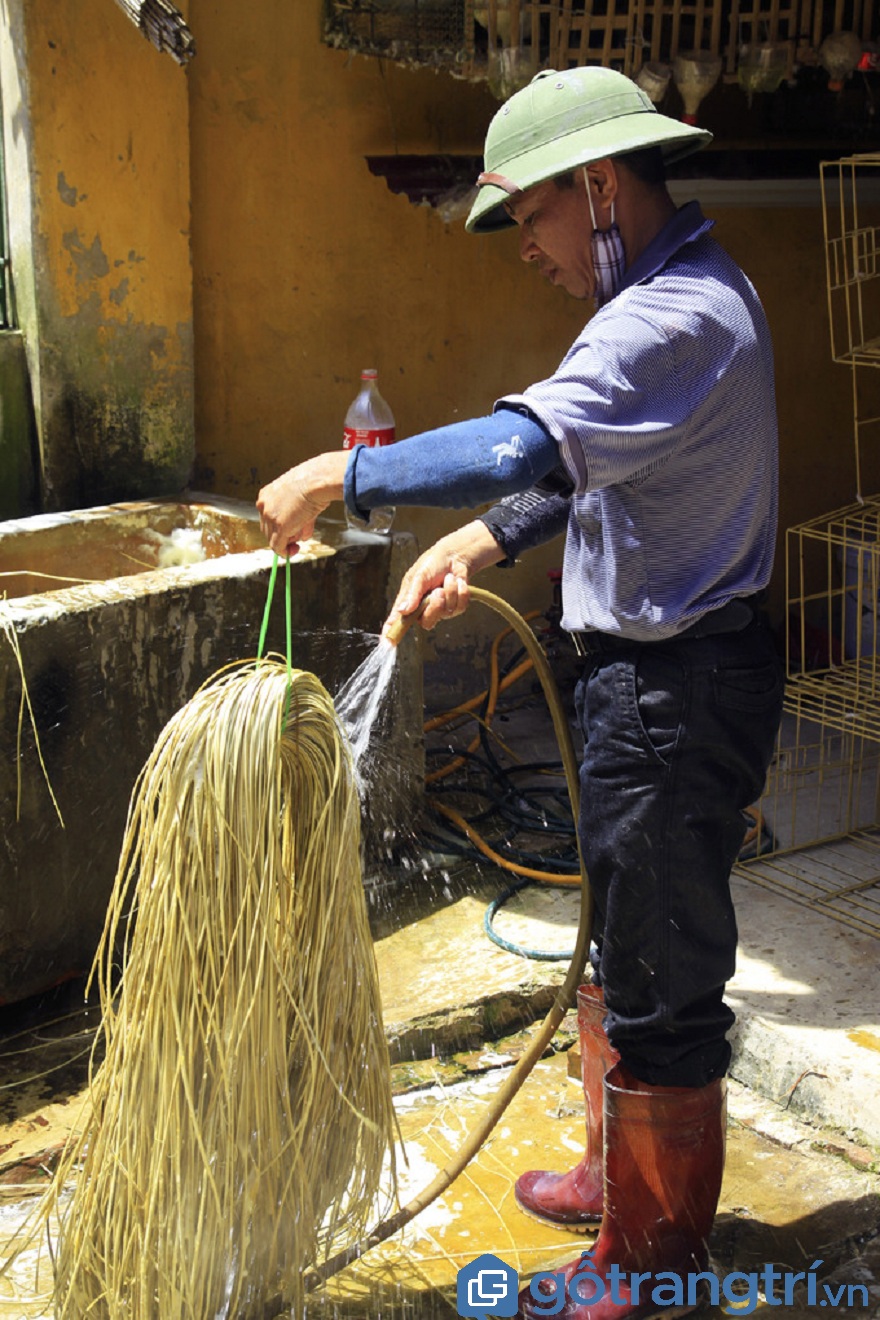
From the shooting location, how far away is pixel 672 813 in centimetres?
256

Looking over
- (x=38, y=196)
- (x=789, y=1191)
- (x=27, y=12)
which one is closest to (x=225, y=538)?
(x=38, y=196)

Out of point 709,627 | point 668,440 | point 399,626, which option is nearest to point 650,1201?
point 709,627

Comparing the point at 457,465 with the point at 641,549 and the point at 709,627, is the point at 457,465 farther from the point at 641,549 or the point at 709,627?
the point at 709,627

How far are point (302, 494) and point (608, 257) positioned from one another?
711mm

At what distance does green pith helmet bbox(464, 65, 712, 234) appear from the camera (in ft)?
7.79

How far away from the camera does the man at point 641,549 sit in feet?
7.38

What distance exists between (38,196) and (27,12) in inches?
22.4

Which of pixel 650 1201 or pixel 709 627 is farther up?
pixel 709 627

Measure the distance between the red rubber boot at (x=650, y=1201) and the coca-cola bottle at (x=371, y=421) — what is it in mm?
2776

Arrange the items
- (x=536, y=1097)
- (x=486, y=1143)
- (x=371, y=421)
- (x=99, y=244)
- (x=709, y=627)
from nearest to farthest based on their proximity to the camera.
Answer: (x=709, y=627) → (x=486, y=1143) → (x=536, y=1097) → (x=99, y=244) → (x=371, y=421)

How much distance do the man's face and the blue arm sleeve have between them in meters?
0.43

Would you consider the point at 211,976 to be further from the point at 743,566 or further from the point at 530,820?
the point at 530,820

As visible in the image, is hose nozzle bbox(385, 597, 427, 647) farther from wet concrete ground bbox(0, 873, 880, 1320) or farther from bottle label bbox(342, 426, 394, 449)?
bottle label bbox(342, 426, 394, 449)

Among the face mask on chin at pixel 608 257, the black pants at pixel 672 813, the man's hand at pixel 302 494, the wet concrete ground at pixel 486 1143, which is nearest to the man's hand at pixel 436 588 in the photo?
the man's hand at pixel 302 494
